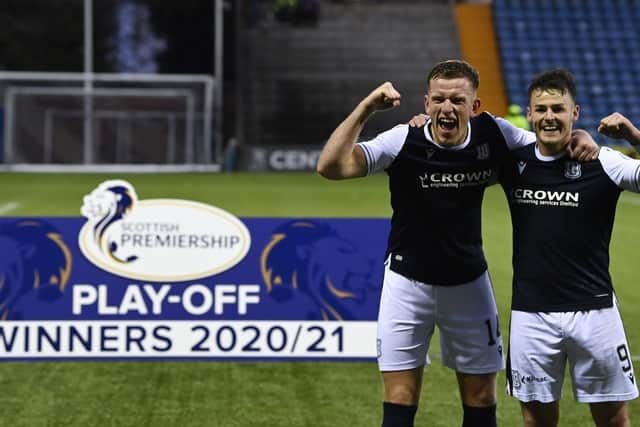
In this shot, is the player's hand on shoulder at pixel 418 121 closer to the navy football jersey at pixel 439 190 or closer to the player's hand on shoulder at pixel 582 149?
the navy football jersey at pixel 439 190

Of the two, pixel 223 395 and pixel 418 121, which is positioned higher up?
A: pixel 418 121

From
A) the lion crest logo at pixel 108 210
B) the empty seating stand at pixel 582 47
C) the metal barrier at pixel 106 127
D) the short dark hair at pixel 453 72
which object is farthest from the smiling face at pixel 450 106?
the empty seating stand at pixel 582 47

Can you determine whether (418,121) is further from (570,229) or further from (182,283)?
(182,283)

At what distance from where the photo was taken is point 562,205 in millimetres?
4695

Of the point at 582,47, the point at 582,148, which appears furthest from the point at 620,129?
the point at 582,47

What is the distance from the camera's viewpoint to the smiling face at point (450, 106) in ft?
15.4

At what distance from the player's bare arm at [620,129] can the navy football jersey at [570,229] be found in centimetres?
9

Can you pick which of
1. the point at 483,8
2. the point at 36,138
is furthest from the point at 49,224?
the point at 483,8

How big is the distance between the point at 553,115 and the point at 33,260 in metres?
4.30

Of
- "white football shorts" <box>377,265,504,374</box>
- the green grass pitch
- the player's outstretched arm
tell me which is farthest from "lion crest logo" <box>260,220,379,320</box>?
the player's outstretched arm

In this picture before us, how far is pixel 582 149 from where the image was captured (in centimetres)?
466

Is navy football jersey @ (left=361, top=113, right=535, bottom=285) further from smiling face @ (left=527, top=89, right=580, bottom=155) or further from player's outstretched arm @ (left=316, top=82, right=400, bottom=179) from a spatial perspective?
smiling face @ (left=527, top=89, right=580, bottom=155)

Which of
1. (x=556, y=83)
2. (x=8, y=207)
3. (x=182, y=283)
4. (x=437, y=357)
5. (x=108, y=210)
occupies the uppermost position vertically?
(x=556, y=83)

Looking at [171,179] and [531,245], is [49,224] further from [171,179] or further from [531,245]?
[171,179]
